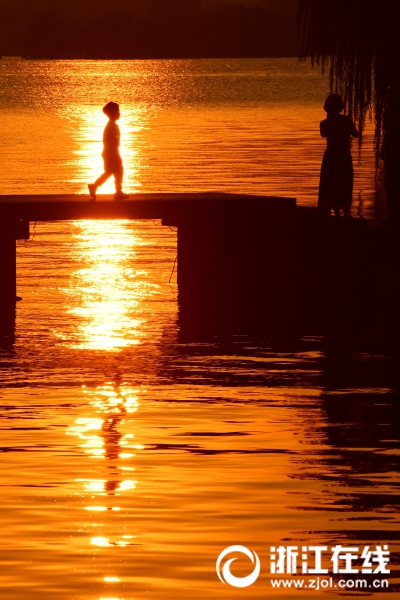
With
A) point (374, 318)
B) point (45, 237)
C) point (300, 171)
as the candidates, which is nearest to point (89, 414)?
point (374, 318)

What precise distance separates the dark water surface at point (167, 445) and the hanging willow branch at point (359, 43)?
14.4 feet

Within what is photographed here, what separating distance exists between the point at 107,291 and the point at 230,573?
33.9 feet

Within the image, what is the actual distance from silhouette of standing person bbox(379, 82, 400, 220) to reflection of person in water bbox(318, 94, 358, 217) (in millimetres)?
533

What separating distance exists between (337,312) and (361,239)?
0.81m

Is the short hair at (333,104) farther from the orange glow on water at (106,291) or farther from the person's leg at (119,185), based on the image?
the orange glow on water at (106,291)

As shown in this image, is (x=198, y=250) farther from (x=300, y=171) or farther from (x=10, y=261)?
(x=300, y=171)

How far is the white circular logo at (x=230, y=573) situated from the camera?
8.10 meters

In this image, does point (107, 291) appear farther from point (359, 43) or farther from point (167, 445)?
point (167, 445)

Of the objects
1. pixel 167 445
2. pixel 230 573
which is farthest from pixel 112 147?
pixel 230 573

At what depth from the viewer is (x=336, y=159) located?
17891 mm

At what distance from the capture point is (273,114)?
82.9 metres

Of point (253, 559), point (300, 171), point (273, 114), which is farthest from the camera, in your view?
point (273, 114)

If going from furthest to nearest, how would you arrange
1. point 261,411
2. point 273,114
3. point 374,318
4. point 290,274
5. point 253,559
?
point 273,114
point 290,274
point 374,318
point 261,411
point 253,559

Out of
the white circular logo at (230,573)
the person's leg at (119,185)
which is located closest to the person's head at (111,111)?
the person's leg at (119,185)
